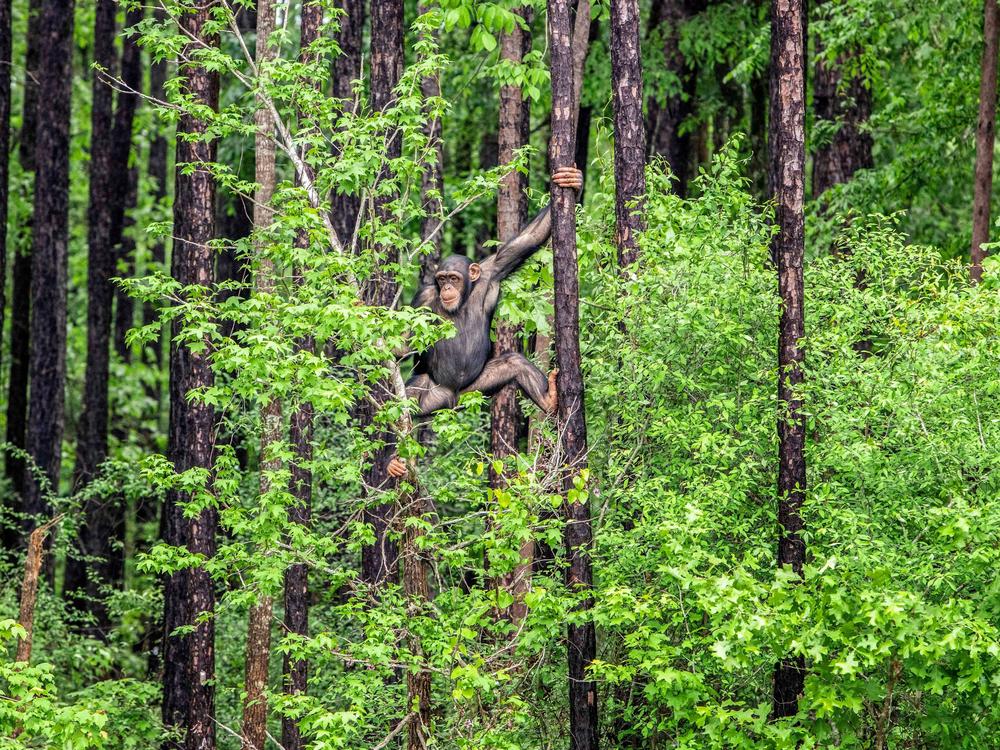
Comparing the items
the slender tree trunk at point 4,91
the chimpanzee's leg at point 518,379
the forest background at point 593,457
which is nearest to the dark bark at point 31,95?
the slender tree trunk at point 4,91

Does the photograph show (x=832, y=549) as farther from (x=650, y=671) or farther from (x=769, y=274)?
(x=769, y=274)

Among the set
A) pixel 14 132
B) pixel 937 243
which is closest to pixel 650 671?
pixel 937 243

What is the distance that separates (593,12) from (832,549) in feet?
24.7

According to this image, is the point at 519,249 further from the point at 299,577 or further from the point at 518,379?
the point at 299,577

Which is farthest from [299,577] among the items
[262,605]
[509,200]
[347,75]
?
[347,75]

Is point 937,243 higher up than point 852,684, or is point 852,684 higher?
point 937,243

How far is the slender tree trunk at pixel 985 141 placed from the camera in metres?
15.8

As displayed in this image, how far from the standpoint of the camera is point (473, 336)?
11672 mm

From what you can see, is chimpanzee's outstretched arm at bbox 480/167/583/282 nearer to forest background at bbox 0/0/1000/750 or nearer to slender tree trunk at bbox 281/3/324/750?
forest background at bbox 0/0/1000/750

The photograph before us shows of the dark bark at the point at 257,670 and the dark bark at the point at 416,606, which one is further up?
the dark bark at the point at 416,606

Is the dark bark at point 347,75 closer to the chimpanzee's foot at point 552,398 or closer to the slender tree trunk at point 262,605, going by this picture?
the slender tree trunk at point 262,605

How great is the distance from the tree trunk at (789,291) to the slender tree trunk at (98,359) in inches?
510

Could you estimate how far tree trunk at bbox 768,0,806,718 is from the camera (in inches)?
425

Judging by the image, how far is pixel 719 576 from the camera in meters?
9.86
